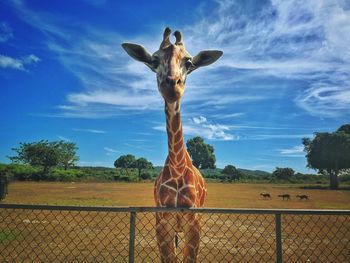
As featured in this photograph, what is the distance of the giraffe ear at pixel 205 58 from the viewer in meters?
4.79

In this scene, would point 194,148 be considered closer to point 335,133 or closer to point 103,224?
point 335,133

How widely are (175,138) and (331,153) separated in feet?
210

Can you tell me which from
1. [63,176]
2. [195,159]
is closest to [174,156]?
[63,176]

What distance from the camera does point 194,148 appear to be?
128 metres

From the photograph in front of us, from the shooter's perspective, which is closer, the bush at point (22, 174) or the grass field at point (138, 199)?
the grass field at point (138, 199)

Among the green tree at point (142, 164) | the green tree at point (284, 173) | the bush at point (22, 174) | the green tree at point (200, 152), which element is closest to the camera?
the bush at point (22, 174)

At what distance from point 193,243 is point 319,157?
6477cm

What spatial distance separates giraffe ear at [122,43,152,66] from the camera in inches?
179

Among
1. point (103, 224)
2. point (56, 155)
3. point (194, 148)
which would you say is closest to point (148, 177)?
point (56, 155)

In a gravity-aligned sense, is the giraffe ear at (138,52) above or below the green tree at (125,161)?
below

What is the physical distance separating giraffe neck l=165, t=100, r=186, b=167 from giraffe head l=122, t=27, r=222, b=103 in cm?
53

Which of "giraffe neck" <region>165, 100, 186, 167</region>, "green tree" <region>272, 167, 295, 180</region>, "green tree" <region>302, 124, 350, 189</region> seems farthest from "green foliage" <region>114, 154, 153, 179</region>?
"giraffe neck" <region>165, 100, 186, 167</region>

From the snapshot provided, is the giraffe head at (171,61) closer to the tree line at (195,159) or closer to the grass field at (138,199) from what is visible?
the grass field at (138,199)

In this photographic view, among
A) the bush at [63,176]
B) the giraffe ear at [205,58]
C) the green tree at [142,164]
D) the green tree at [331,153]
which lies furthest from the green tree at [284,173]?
the giraffe ear at [205,58]
